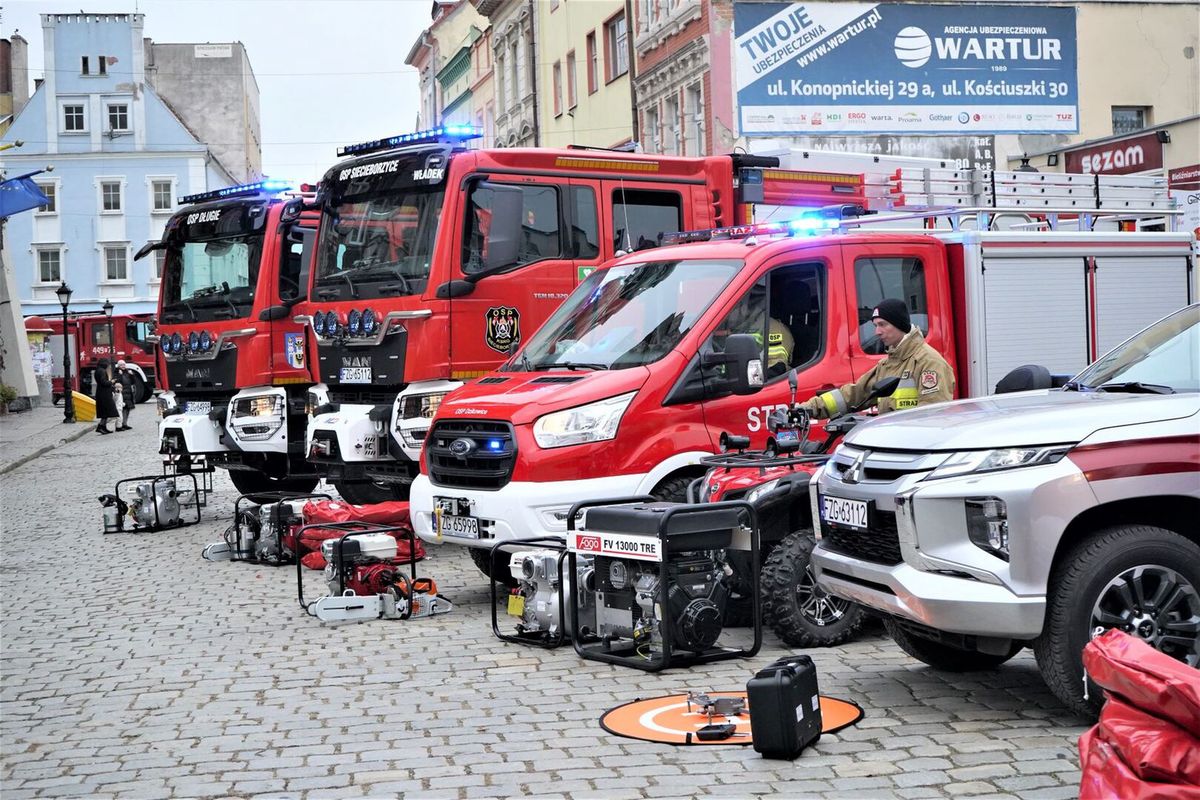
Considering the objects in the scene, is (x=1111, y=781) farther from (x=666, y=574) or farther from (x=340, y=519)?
(x=340, y=519)

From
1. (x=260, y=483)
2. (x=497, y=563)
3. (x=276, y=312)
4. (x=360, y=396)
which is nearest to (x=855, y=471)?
(x=497, y=563)

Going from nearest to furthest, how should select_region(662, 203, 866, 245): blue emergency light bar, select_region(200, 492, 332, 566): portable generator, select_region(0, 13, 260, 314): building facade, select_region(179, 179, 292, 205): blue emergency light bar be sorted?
select_region(662, 203, 866, 245): blue emergency light bar
select_region(200, 492, 332, 566): portable generator
select_region(179, 179, 292, 205): blue emergency light bar
select_region(0, 13, 260, 314): building facade

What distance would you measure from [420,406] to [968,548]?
6514 mm

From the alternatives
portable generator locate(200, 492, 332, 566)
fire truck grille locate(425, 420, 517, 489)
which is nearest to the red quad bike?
fire truck grille locate(425, 420, 517, 489)

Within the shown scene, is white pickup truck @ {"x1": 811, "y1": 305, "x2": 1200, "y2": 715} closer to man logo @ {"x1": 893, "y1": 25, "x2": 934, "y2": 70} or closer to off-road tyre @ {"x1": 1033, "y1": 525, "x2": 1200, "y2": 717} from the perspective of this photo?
off-road tyre @ {"x1": 1033, "y1": 525, "x2": 1200, "y2": 717}

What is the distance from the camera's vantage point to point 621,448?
885 cm

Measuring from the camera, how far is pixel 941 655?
719cm

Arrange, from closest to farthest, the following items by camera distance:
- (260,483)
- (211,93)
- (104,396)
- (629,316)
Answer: (629,316)
(260,483)
(104,396)
(211,93)

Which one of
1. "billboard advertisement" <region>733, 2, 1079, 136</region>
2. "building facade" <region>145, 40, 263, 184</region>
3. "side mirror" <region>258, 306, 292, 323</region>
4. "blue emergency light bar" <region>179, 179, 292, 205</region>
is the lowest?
"side mirror" <region>258, 306, 292, 323</region>

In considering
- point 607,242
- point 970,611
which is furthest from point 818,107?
point 970,611

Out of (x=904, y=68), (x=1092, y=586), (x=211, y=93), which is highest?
(x=211, y=93)

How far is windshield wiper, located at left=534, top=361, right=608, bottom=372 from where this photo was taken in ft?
31.1

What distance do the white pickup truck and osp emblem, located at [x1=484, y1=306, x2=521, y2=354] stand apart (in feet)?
19.3

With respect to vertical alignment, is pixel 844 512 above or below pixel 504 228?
below
